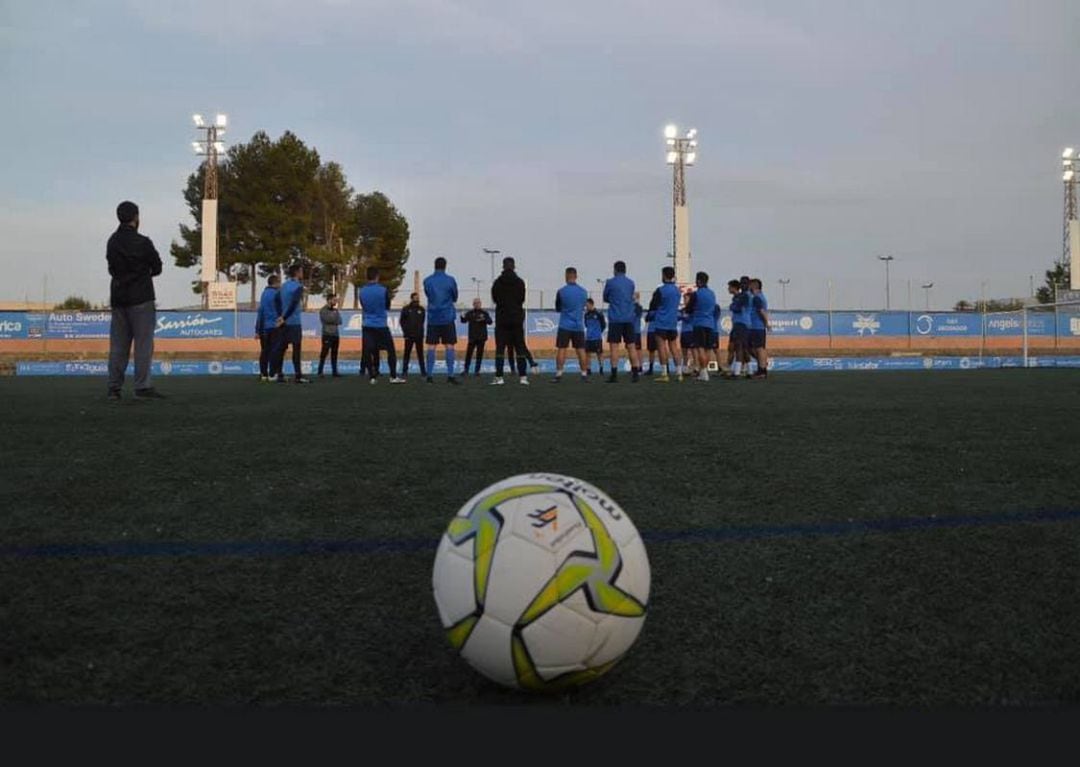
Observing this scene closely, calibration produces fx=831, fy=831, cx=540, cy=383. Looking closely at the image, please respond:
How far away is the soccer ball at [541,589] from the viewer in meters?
1.89

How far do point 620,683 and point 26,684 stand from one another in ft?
4.75

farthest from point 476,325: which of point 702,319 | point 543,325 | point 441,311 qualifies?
point 543,325

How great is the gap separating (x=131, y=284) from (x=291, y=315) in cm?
521

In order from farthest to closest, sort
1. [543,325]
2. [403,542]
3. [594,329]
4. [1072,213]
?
1. [1072,213]
2. [543,325]
3. [594,329]
4. [403,542]

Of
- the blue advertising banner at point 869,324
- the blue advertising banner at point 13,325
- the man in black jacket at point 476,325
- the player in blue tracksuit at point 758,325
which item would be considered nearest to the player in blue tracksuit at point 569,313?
the man in black jacket at point 476,325

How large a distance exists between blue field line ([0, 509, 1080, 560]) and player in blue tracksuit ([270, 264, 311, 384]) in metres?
9.78

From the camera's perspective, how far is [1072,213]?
46.0 metres

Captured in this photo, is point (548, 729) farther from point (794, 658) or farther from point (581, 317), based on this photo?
point (581, 317)

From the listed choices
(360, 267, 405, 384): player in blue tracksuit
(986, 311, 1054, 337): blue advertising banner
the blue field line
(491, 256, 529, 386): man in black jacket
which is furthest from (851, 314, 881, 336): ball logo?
the blue field line

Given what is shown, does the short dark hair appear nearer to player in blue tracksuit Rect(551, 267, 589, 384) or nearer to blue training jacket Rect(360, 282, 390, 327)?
blue training jacket Rect(360, 282, 390, 327)

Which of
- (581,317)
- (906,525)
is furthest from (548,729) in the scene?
(581,317)

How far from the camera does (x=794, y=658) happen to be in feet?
7.23

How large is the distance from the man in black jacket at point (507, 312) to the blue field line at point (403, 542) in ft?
29.2

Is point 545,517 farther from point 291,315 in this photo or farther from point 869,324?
point 869,324
